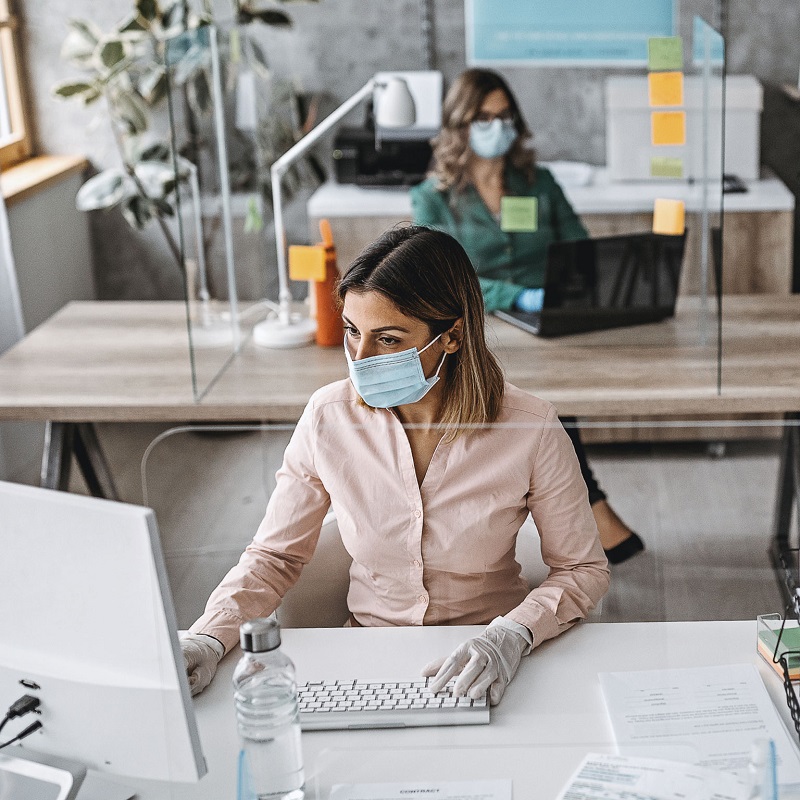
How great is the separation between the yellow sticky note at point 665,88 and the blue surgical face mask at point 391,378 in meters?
1.20

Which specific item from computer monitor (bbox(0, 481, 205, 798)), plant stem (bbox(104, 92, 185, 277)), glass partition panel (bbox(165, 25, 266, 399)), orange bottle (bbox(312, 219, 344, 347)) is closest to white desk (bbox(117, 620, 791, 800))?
computer monitor (bbox(0, 481, 205, 798))

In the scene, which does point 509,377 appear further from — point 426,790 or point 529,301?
point 426,790

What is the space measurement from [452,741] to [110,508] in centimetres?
47

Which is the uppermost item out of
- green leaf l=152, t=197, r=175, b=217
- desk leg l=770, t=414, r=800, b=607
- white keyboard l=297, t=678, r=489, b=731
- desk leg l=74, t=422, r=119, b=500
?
green leaf l=152, t=197, r=175, b=217

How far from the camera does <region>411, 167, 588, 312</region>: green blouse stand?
7.97 ft

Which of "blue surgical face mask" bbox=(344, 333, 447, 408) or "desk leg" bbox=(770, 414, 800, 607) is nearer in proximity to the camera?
"blue surgical face mask" bbox=(344, 333, 447, 408)

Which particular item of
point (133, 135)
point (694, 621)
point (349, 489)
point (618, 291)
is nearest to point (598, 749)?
point (694, 621)

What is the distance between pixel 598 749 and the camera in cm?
120

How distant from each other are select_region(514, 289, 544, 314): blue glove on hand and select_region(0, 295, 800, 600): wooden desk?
9 cm

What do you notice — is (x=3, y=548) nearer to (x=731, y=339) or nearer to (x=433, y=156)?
(x=731, y=339)

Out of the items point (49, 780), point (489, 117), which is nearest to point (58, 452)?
point (489, 117)

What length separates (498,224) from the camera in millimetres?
2512

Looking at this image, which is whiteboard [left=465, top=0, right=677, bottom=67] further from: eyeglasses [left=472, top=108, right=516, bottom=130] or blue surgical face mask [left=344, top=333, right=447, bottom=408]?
blue surgical face mask [left=344, top=333, right=447, bottom=408]

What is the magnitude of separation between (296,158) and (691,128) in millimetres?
885
